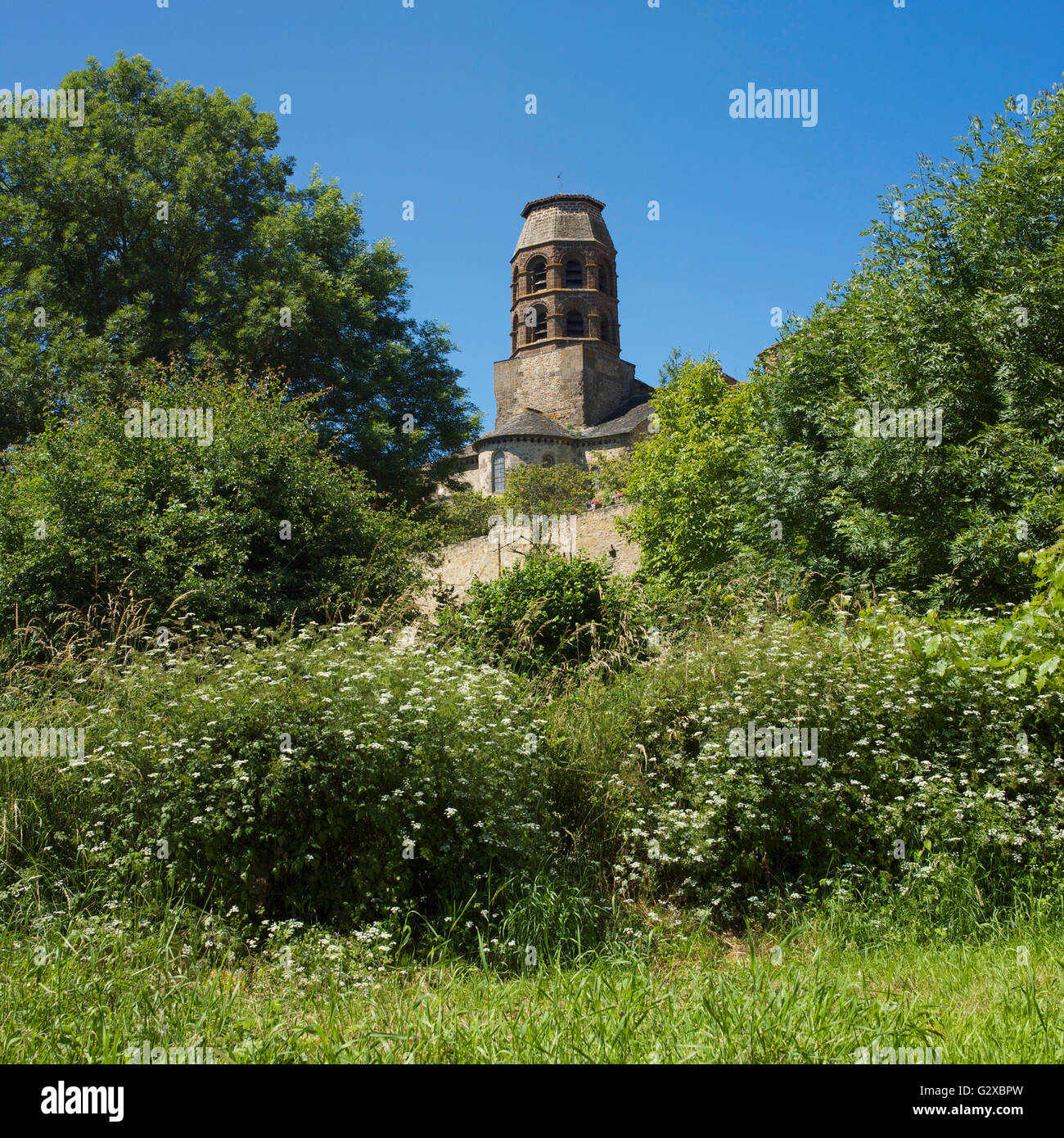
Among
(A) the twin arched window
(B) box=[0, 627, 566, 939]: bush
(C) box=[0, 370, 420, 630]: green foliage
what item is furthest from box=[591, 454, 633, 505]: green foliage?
(B) box=[0, 627, 566, 939]: bush

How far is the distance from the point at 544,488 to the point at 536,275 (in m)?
20.4

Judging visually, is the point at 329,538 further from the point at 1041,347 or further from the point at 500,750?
the point at 1041,347

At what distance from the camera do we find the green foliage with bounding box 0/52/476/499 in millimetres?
17578

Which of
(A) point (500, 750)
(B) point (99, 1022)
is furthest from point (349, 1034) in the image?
(A) point (500, 750)

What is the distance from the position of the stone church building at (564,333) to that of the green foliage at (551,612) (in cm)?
4210

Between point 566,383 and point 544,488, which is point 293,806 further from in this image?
point 566,383

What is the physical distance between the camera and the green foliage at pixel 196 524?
352 inches

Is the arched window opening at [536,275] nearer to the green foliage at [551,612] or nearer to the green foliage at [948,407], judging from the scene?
the green foliage at [948,407]

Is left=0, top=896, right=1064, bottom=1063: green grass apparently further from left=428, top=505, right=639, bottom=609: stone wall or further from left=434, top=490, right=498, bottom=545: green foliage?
left=434, top=490, right=498, bottom=545: green foliage

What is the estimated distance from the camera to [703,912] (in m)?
5.04

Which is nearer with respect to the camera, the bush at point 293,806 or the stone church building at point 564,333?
the bush at point 293,806

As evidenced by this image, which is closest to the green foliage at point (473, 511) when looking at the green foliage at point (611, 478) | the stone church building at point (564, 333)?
the green foliage at point (611, 478)

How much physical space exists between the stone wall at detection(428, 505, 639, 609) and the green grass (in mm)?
16075

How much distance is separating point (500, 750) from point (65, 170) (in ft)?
57.5
